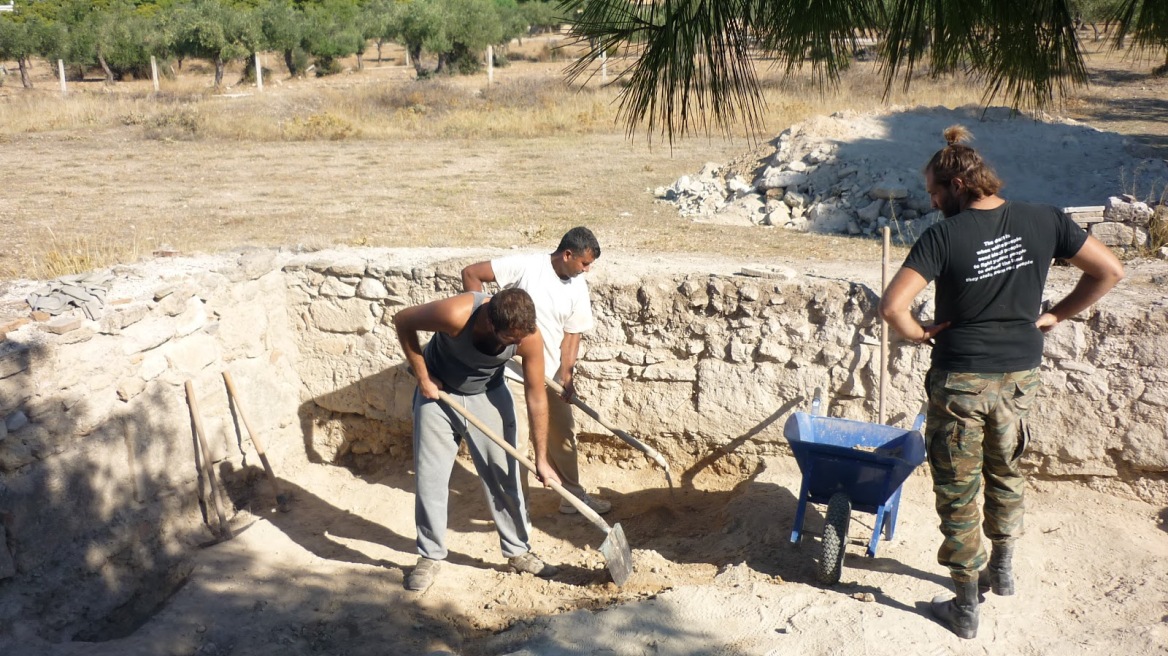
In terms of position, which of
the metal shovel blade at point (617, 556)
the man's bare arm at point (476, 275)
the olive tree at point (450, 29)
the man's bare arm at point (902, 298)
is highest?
the olive tree at point (450, 29)

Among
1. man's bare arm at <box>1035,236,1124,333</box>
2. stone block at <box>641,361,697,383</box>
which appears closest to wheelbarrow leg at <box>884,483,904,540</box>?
man's bare arm at <box>1035,236,1124,333</box>

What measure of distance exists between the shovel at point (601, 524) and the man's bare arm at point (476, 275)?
0.69m

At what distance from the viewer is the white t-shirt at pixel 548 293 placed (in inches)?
186

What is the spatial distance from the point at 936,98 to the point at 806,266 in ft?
41.6

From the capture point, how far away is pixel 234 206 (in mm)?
10641

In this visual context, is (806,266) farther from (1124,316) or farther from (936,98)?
(936,98)

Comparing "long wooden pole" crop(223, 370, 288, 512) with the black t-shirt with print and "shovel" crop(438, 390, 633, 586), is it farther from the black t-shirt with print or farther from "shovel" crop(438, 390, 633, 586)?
the black t-shirt with print

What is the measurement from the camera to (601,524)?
14.5 feet

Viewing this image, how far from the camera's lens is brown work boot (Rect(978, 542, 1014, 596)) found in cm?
373

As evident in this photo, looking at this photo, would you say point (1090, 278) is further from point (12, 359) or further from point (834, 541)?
point (12, 359)

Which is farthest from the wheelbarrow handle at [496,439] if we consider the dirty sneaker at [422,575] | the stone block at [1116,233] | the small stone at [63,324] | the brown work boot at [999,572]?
the stone block at [1116,233]

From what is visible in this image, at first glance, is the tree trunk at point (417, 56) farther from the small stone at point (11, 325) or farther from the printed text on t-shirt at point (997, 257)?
the printed text on t-shirt at point (997, 257)

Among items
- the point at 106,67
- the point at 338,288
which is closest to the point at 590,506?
the point at 338,288

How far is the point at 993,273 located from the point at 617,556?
7.41 ft
